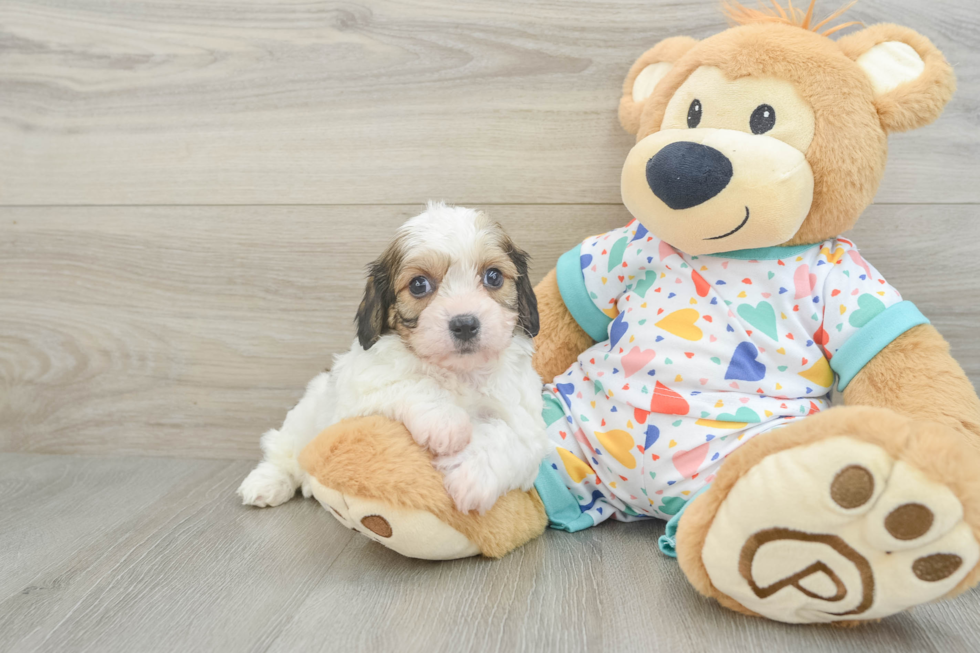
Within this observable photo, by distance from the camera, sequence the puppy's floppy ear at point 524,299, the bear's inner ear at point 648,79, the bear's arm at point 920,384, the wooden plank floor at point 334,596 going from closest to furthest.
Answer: the wooden plank floor at point 334,596, the bear's arm at point 920,384, the puppy's floppy ear at point 524,299, the bear's inner ear at point 648,79

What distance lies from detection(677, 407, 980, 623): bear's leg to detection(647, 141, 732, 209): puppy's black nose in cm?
45

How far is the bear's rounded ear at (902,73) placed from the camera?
1248mm

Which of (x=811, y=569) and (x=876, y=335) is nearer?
(x=811, y=569)

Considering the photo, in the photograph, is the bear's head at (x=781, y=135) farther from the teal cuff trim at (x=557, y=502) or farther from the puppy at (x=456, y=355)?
the teal cuff trim at (x=557, y=502)

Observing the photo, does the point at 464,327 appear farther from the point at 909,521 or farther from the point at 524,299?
the point at 909,521

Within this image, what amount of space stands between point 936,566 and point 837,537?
0.12m

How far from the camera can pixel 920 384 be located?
1216mm

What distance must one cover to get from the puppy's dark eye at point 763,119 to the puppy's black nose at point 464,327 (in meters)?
0.63

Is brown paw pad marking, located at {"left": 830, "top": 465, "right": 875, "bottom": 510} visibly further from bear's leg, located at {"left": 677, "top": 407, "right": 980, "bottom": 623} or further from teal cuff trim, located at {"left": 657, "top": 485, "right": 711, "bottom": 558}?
teal cuff trim, located at {"left": 657, "top": 485, "right": 711, "bottom": 558}

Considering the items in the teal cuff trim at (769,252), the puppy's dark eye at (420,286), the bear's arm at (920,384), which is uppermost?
the teal cuff trim at (769,252)

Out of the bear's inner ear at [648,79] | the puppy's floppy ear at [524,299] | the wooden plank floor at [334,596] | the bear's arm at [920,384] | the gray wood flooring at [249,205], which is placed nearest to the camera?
the wooden plank floor at [334,596]

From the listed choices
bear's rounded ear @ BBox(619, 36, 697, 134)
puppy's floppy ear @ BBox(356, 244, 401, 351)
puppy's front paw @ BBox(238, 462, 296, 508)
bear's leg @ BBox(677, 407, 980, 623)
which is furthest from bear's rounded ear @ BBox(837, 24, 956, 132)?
puppy's front paw @ BBox(238, 462, 296, 508)

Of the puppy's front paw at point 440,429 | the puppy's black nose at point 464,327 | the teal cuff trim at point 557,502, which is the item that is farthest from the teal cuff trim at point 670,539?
the puppy's black nose at point 464,327

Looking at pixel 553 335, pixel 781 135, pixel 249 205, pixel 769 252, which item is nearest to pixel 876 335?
pixel 769 252
